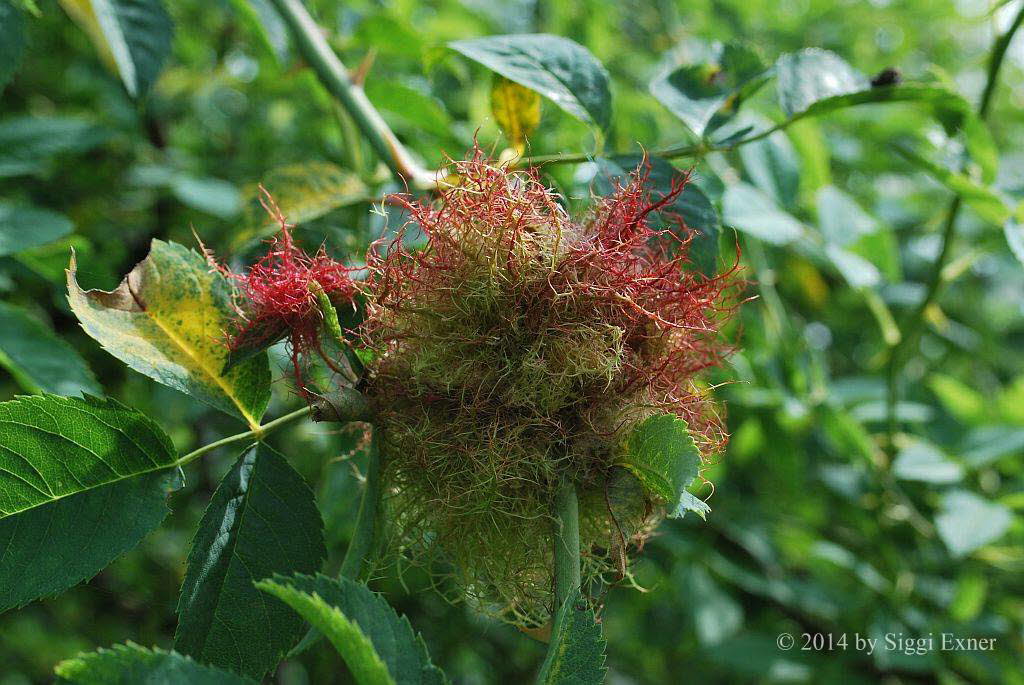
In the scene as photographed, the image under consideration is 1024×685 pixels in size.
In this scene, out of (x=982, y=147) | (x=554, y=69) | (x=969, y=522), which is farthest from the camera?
(x=969, y=522)

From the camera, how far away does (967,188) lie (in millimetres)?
1264

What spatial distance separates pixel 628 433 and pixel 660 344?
0.12 m

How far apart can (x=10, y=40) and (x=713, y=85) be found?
38.0 inches

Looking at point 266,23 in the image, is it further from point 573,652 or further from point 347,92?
point 573,652

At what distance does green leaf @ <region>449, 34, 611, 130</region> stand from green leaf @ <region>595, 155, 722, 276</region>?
3.5 inches

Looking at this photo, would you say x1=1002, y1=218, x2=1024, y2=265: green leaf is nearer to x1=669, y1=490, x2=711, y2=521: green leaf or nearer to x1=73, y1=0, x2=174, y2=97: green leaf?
x1=669, y1=490, x2=711, y2=521: green leaf

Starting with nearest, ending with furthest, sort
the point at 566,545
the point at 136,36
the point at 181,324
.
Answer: the point at 566,545, the point at 181,324, the point at 136,36

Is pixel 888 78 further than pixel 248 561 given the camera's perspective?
Yes

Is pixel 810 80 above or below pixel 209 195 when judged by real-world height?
above

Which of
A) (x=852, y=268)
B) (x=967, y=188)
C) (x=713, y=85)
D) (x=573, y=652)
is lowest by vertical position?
(x=852, y=268)

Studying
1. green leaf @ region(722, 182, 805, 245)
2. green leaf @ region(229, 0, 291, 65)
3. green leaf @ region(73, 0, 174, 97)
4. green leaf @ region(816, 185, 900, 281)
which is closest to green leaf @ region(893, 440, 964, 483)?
green leaf @ region(816, 185, 900, 281)

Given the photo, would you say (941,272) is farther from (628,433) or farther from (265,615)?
(265,615)

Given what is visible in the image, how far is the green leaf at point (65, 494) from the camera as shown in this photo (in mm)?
787

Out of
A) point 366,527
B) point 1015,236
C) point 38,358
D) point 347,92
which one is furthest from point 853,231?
point 38,358
